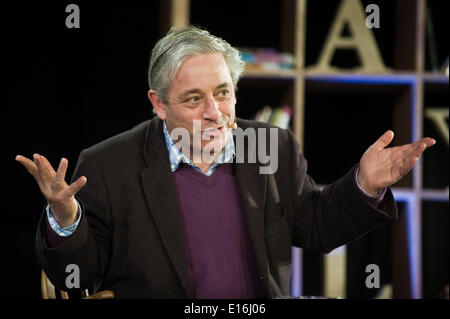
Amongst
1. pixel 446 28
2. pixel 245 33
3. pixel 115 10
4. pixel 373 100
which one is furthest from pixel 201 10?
pixel 446 28

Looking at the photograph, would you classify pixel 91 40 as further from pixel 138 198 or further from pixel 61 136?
pixel 138 198

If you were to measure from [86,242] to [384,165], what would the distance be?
84cm

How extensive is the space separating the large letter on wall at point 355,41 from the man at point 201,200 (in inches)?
42.0

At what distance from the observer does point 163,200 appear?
1665mm

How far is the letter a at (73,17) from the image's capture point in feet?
9.37

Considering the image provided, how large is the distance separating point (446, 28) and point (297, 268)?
1.60m

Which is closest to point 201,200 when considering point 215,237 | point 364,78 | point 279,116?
point 215,237

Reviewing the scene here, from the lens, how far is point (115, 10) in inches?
118

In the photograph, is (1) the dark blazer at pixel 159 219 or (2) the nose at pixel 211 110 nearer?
(1) the dark blazer at pixel 159 219

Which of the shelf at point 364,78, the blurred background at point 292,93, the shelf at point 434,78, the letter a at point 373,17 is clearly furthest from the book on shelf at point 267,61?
the shelf at point 434,78

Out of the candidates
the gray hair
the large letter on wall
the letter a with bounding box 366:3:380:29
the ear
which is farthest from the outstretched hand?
the letter a with bounding box 366:3:380:29

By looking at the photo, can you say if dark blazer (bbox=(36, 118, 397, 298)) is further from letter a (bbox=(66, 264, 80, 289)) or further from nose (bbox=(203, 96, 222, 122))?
nose (bbox=(203, 96, 222, 122))

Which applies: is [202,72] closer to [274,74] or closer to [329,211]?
[329,211]

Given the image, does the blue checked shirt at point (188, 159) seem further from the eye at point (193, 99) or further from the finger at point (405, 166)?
the finger at point (405, 166)
